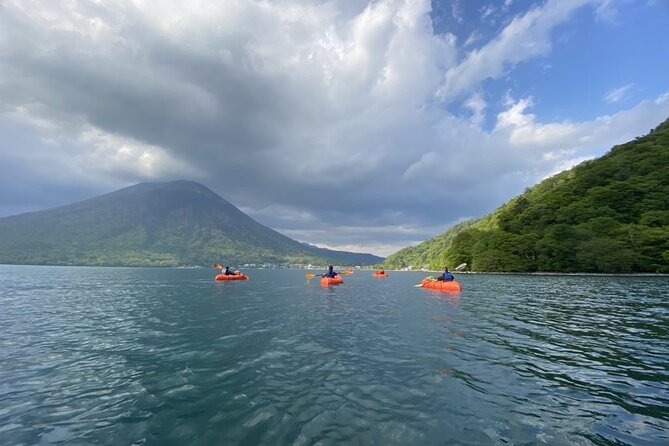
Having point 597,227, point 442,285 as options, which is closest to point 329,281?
point 442,285

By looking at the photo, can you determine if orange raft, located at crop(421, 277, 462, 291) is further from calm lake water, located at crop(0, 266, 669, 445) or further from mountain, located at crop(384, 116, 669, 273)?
mountain, located at crop(384, 116, 669, 273)

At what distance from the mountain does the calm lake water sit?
88.9 meters

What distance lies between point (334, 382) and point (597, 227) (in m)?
119

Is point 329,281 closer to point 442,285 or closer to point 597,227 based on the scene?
point 442,285

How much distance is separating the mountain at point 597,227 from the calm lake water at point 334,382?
8893cm

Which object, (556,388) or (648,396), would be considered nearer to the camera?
(648,396)

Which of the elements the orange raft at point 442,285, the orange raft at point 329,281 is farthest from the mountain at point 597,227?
the orange raft at point 329,281

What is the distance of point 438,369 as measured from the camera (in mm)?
11852

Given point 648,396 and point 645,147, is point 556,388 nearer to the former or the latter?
point 648,396

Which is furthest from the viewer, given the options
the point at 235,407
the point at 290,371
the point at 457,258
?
the point at 457,258

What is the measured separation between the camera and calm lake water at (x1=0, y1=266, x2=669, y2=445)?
7348 millimetres

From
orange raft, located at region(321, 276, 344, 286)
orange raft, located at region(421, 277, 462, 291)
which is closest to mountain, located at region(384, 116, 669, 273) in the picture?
orange raft, located at region(421, 277, 462, 291)

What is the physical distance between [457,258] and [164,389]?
144m

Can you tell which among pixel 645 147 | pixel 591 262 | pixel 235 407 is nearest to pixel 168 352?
pixel 235 407
